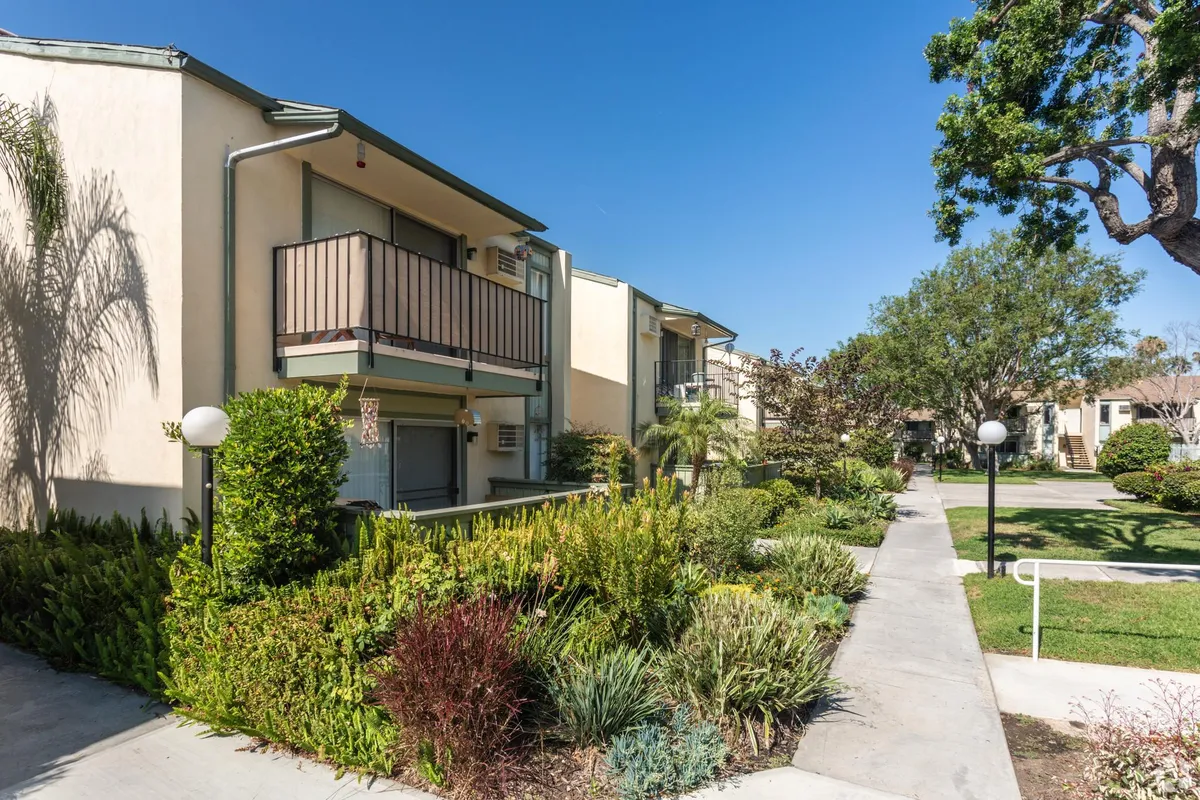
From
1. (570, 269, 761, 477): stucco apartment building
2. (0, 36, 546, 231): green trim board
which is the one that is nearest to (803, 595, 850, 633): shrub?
(0, 36, 546, 231): green trim board

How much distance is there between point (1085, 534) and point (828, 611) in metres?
9.46

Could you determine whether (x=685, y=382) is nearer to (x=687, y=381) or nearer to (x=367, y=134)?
(x=687, y=381)

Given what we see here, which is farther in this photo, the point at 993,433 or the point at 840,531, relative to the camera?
the point at 840,531

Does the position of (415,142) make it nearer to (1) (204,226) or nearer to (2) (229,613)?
(1) (204,226)

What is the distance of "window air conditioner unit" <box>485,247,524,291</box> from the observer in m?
11.5

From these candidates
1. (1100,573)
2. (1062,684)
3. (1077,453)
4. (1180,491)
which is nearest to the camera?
(1062,684)

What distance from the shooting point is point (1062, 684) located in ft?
17.6

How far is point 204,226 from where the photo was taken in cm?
679

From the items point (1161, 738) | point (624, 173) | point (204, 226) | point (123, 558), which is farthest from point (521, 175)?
point (1161, 738)

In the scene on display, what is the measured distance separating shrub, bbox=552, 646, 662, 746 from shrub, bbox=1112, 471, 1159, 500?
63.4ft

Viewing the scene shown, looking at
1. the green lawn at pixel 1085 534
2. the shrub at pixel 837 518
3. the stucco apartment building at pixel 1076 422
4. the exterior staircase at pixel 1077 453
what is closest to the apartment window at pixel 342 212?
the shrub at pixel 837 518

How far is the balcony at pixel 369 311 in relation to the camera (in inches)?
276

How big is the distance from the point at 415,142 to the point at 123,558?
6244mm

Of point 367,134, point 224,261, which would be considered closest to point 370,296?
point 224,261
